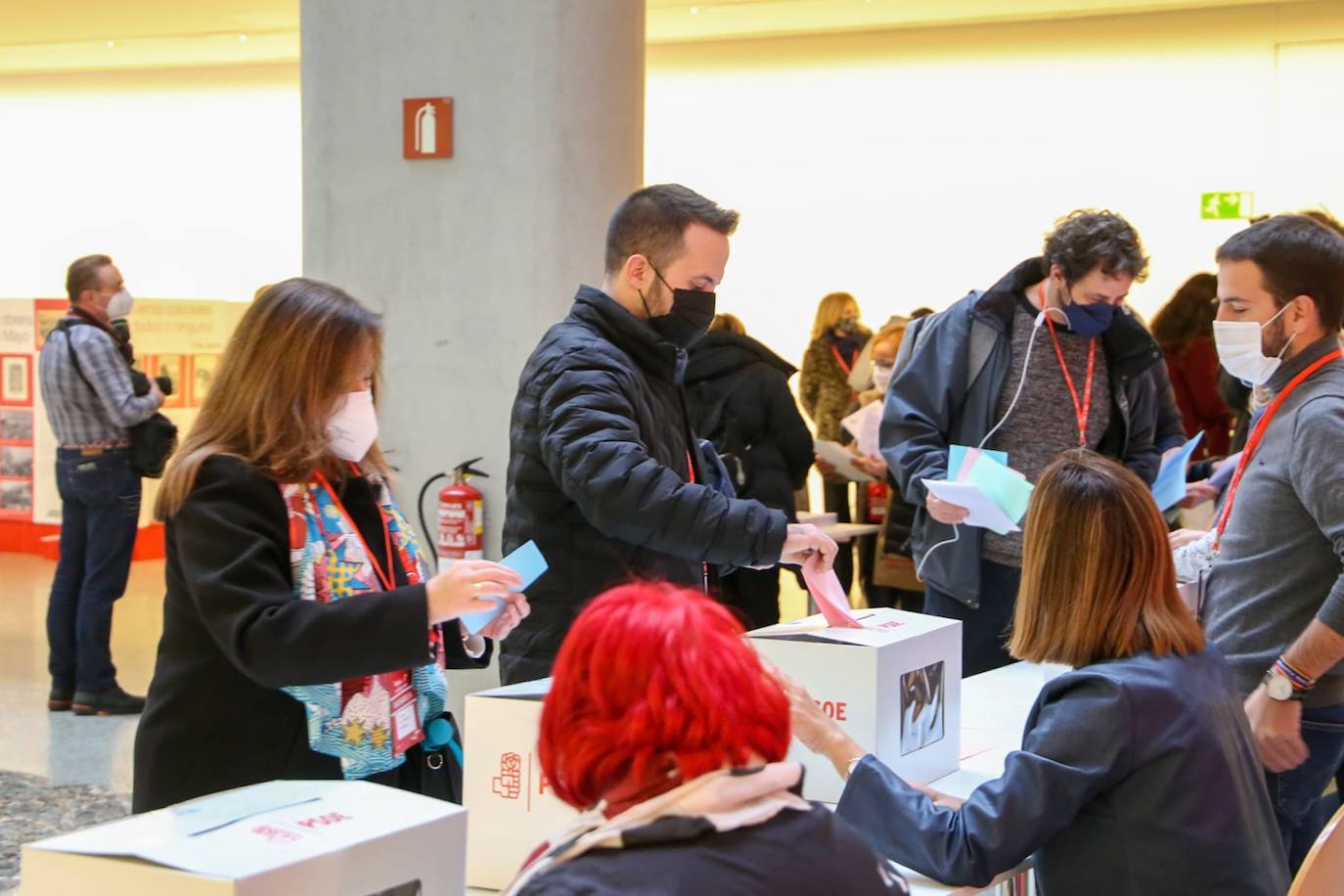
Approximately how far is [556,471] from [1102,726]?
103 centimetres

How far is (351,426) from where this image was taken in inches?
81.3

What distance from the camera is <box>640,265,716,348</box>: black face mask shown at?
2.64 metres

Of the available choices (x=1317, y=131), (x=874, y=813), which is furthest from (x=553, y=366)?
(x=1317, y=131)

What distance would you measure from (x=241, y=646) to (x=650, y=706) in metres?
0.83

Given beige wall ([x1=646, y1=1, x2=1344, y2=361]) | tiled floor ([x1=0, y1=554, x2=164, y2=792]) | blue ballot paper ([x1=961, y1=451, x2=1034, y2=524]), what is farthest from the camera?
beige wall ([x1=646, y1=1, x2=1344, y2=361])

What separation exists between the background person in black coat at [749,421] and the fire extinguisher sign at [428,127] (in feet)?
3.81

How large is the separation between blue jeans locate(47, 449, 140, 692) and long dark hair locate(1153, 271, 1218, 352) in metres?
4.30

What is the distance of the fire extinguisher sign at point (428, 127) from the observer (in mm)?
4836

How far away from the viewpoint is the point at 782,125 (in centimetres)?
962

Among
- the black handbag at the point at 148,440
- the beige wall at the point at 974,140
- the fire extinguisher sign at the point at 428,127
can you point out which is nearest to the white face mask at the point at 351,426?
the fire extinguisher sign at the point at 428,127

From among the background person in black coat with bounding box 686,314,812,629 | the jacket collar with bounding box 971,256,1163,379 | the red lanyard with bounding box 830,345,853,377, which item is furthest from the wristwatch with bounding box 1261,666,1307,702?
the red lanyard with bounding box 830,345,853,377

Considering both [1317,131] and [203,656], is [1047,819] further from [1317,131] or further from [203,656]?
[1317,131]

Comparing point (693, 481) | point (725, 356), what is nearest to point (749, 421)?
point (725, 356)

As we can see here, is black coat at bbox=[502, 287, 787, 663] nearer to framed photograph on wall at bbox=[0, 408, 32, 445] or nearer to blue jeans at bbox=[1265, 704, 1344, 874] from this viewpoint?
blue jeans at bbox=[1265, 704, 1344, 874]
